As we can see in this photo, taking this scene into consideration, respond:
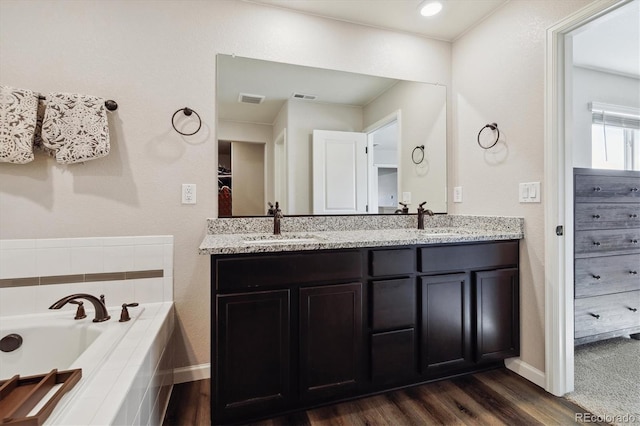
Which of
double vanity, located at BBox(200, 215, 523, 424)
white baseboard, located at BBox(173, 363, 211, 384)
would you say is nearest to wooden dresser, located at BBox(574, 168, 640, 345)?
double vanity, located at BBox(200, 215, 523, 424)

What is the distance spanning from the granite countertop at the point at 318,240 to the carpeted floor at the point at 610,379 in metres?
0.94

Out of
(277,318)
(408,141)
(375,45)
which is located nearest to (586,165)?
(408,141)

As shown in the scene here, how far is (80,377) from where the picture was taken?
104 centimetres

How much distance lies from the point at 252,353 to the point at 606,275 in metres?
2.57

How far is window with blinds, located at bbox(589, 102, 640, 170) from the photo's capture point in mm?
3035

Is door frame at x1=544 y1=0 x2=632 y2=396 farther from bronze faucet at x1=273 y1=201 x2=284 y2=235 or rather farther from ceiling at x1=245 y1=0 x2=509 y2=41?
bronze faucet at x1=273 y1=201 x2=284 y2=235

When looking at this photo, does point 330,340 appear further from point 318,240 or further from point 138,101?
point 138,101

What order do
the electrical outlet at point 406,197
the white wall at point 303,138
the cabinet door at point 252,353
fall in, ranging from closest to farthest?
the cabinet door at point 252,353 < the white wall at point 303,138 < the electrical outlet at point 406,197

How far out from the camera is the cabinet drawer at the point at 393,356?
1677mm

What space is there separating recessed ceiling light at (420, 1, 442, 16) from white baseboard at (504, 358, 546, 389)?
92.9 inches

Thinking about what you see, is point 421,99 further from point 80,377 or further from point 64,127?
point 80,377

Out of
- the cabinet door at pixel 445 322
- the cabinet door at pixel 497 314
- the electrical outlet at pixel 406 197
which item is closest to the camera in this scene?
the cabinet door at pixel 445 322

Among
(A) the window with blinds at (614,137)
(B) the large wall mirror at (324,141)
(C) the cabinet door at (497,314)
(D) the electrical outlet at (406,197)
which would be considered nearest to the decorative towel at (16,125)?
(B) the large wall mirror at (324,141)
